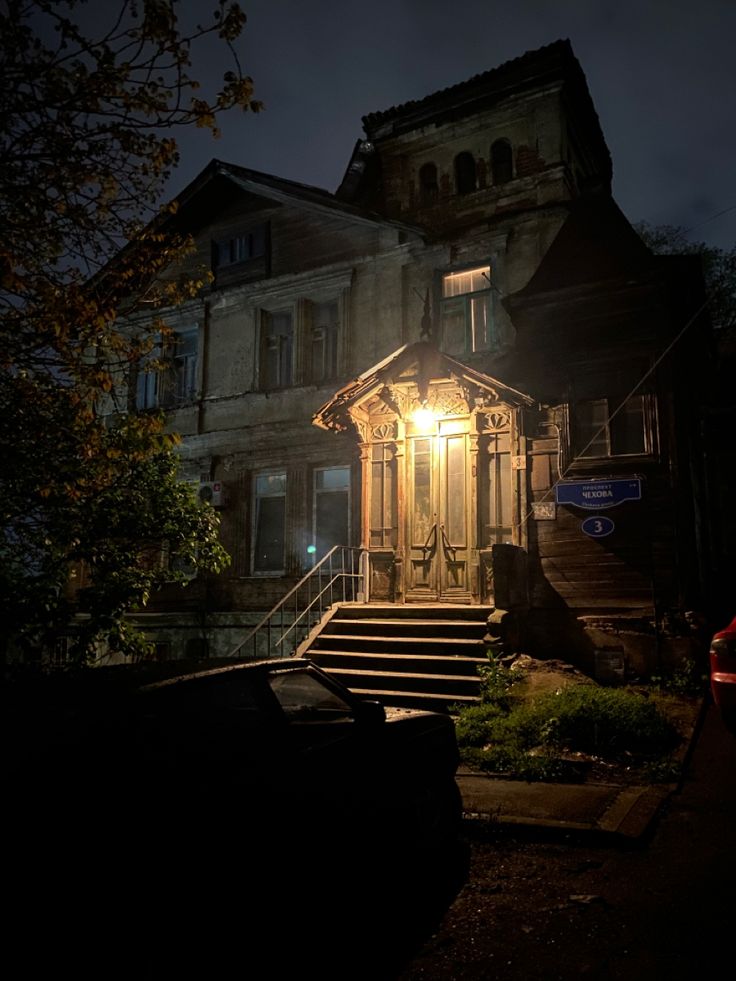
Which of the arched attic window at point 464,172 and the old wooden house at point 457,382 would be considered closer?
the old wooden house at point 457,382

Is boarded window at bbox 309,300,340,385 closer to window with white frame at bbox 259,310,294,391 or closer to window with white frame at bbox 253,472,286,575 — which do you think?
→ window with white frame at bbox 259,310,294,391

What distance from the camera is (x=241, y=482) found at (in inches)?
632

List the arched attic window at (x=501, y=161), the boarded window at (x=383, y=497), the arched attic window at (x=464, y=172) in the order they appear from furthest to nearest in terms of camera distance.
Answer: the arched attic window at (x=464, y=172) → the arched attic window at (x=501, y=161) → the boarded window at (x=383, y=497)

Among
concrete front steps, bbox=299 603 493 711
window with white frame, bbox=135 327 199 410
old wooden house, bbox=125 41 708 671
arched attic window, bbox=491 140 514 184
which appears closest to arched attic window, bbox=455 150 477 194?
old wooden house, bbox=125 41 708 671

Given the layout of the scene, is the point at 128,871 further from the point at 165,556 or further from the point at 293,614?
the point at 165,556

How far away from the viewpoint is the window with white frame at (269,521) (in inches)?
615

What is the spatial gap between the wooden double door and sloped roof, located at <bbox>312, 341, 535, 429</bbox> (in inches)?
36.1

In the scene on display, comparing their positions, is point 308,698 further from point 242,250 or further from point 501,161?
point 242,250

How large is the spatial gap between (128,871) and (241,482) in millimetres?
13937

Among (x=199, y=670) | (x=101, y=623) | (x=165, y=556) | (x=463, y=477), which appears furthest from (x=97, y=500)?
(x=165, y=556)

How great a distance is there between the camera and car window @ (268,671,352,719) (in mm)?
3979

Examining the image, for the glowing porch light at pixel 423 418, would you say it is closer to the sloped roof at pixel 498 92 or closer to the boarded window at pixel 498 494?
the boarded window at pixel 498 494

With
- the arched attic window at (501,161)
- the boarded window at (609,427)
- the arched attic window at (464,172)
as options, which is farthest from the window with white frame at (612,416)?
the arched attic window at (464,172)

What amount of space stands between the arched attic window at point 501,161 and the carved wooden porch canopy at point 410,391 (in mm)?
5401
